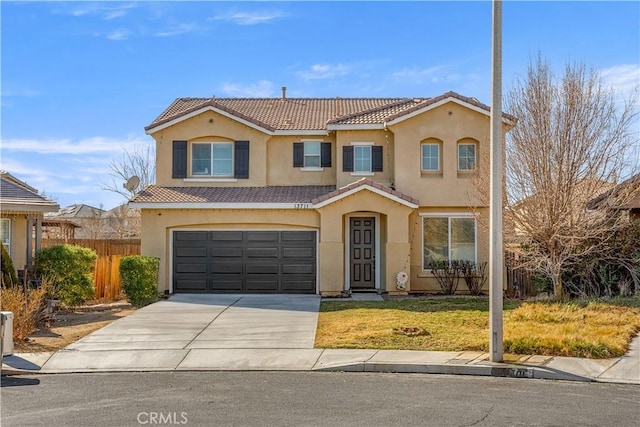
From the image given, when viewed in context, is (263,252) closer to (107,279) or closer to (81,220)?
(107,279)

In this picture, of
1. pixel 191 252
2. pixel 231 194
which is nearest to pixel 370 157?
pixel 231 194

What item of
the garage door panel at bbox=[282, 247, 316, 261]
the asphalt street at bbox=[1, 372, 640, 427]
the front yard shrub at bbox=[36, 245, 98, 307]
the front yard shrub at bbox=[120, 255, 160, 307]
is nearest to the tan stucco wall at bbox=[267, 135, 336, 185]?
the garage door panel at bbox=[282, 247, 316, 261]

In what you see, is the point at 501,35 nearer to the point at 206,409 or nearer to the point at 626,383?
the point at 626,383

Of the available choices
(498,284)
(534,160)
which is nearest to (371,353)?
(498,284)

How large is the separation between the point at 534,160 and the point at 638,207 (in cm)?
343

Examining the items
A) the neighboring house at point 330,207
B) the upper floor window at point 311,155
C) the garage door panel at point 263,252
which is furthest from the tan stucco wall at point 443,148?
the garage door panel at point 263,252

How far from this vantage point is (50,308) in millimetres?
15625

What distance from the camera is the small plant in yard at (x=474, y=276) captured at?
20.0 m

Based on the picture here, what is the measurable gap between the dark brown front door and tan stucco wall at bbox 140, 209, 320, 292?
152cm

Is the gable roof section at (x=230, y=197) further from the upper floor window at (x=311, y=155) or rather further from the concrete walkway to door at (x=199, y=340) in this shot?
the concrete walkway to door at (x=199, y=340)

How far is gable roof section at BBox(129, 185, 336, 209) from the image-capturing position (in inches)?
777

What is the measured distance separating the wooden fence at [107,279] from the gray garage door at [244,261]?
2133mm

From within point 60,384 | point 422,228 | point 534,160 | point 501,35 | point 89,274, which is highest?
point 501,35

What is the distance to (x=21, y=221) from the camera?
59.8 ft
